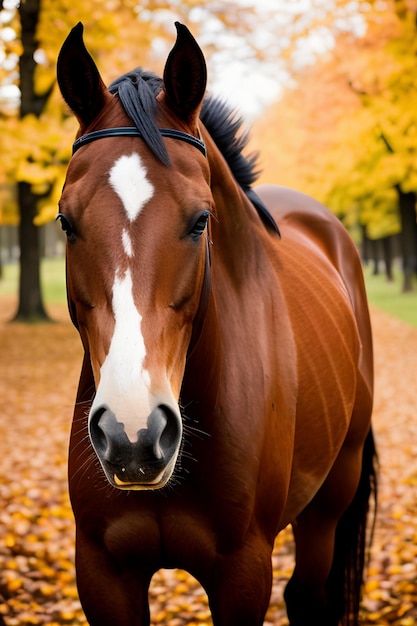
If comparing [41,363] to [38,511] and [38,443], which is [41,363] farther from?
[38,511]

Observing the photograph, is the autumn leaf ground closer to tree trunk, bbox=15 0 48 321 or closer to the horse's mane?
Answer: the horse's mane

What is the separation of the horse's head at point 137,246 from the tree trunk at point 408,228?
20.0 metres

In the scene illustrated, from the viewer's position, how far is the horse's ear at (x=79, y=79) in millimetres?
1882

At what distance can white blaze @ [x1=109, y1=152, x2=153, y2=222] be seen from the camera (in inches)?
69.6

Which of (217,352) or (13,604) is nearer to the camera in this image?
(217,352)

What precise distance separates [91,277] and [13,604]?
310cm

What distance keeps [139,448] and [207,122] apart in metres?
1.42

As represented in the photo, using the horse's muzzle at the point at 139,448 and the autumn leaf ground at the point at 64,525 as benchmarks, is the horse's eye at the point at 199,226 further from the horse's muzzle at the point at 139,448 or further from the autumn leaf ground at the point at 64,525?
the autumn leaf ground at the point at 64,525

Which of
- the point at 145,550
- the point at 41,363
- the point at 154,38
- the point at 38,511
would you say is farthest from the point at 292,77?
the point at 145,550

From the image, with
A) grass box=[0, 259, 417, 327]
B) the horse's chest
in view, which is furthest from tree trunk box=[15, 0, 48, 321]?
the horse's chest

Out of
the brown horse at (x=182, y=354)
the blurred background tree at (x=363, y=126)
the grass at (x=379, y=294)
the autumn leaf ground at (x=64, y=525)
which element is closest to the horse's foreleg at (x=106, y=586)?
the brown horse at (x=182, y=354)

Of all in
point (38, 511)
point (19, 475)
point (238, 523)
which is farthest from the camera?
point (19, 475)

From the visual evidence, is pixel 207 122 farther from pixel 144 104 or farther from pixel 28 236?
pixel 28 236

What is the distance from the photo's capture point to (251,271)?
8.38ft
